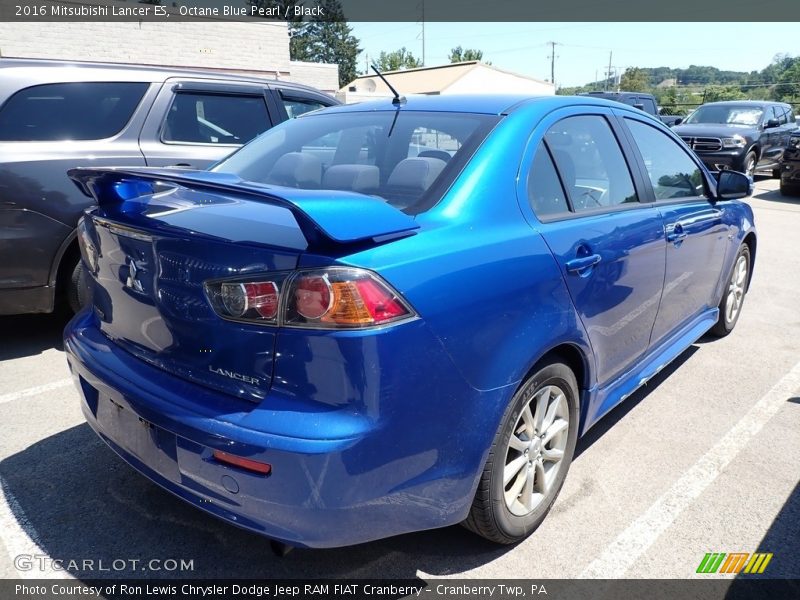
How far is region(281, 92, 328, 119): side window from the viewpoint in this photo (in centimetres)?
589

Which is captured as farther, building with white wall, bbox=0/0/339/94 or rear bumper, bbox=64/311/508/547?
building with white wall, bbox=0/0/339/94

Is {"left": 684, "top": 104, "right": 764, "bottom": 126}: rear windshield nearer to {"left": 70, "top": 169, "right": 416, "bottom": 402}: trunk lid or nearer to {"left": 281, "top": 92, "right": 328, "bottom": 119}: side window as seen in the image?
{"left": 281, "top": 92, "right": 328, "bottom": 119}: side window

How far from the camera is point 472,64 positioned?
3803 cm

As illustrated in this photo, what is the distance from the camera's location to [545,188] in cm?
252

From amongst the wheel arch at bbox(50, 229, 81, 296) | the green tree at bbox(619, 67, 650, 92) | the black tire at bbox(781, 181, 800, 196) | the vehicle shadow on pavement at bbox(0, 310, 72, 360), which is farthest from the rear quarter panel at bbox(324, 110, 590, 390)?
the green tree at bbox(619, 67, 650, 92)

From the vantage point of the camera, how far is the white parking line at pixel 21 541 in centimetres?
226

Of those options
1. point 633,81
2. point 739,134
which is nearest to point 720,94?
point 633,81

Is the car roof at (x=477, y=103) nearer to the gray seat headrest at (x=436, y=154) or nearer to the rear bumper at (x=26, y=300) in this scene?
the gray seat headrest at (x=436, y=154)

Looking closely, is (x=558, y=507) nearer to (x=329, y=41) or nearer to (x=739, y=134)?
(x=739, y=134)

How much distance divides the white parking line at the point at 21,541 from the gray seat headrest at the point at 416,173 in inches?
74.3

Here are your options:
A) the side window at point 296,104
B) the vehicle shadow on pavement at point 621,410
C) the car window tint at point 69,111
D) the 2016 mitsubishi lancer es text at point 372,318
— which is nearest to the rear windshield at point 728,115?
the side window at point 296,104

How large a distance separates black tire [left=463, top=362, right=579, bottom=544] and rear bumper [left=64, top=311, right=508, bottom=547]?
97mm

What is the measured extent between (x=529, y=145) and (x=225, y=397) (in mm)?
1496

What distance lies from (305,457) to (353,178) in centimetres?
127
